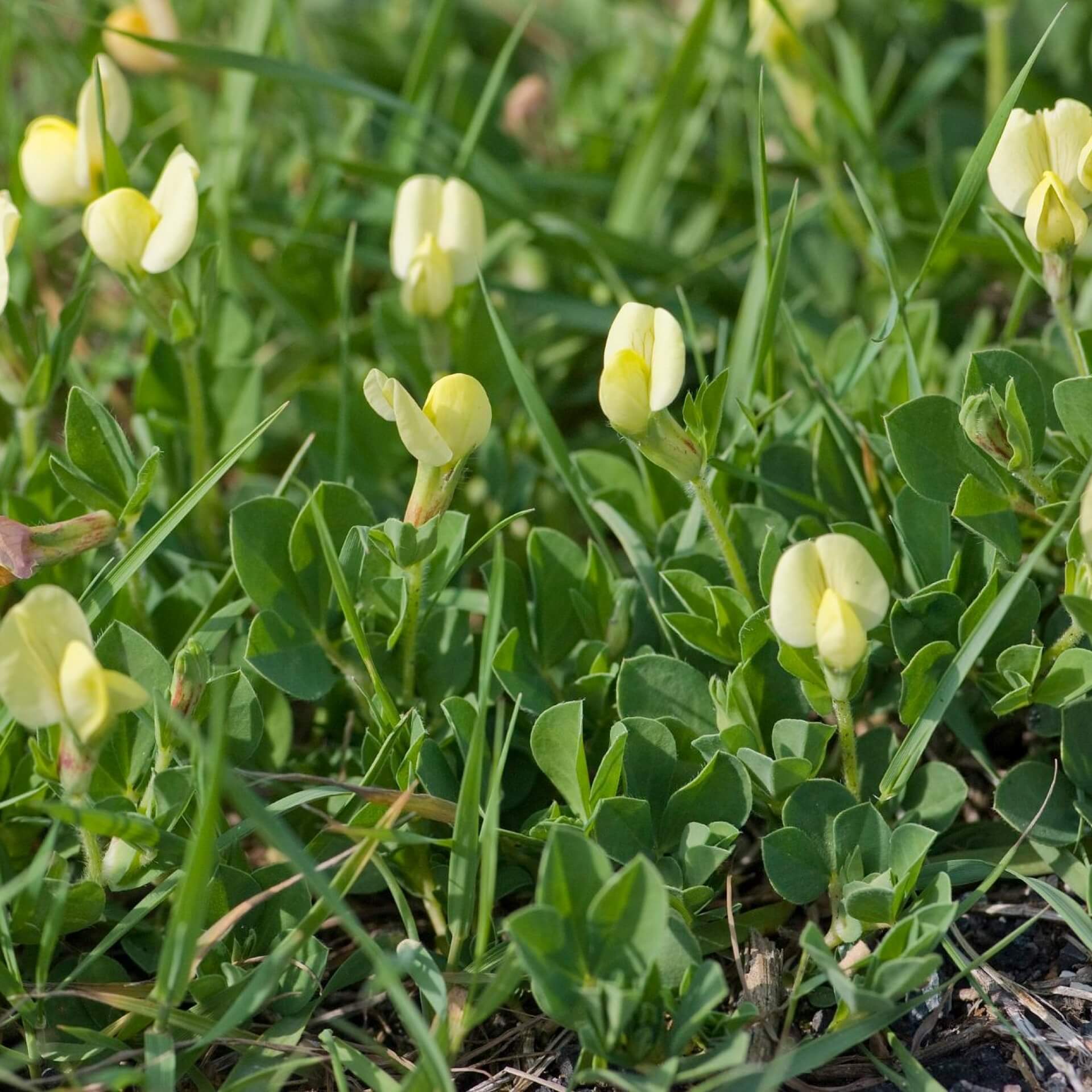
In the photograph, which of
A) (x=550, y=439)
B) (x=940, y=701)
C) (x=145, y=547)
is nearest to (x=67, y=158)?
(x=145, y=547)

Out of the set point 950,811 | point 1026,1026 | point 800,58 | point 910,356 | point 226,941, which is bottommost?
point 226,941

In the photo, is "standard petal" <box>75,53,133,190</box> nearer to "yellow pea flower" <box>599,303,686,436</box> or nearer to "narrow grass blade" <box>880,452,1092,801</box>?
"yellow pea flower" <box>599,303,686,436</box>

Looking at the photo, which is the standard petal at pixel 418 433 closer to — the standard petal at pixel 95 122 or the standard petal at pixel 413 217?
the standard petal at pixel 413 217

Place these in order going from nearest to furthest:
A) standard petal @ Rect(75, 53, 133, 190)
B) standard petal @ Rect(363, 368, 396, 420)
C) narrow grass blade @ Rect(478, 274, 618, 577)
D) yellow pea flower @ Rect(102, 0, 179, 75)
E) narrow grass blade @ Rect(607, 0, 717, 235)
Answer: standard petal @ Rect(363, 368, 396, 420) → narrow grass blade @ Rect(478, 274, 618, 577) → standard petal @ Rect(75, 53, 133, 190) → narrow grass blade @ Rect(607, 0, 717, 235) → yellow pea flower @ Rect(102, 0, 179, 75)

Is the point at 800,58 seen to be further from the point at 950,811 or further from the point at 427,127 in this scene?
the point at 950,811

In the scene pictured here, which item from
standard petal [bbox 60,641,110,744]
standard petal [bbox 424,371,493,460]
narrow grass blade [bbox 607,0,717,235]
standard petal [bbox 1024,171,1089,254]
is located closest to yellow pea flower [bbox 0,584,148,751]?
standard petal [bbox 60,641,110,744]

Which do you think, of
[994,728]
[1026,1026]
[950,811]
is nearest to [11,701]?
[950,811]
